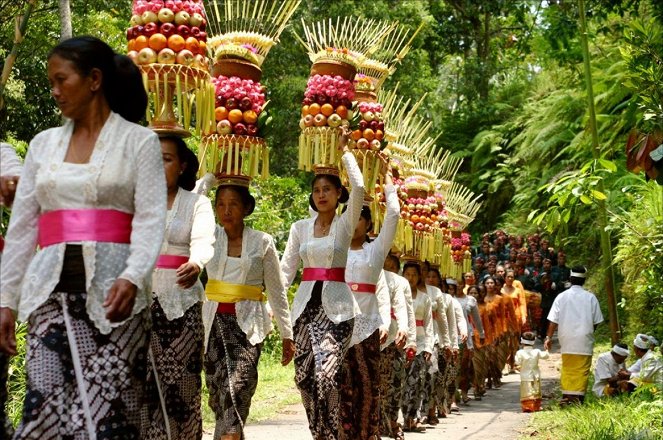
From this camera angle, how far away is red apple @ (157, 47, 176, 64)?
6.73m

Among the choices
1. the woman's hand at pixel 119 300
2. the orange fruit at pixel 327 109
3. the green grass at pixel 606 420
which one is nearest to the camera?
the woman's hand at pixel 119 300

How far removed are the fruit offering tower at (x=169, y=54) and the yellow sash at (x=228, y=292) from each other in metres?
1.17

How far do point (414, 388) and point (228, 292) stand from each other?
6.27 meters

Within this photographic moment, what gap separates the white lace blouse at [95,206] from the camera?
4.43 m

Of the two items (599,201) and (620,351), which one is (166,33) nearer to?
(599,201)

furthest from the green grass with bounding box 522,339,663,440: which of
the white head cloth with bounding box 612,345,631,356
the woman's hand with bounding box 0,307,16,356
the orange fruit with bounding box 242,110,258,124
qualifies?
the woman's hand with bounding box 0,307,16,356

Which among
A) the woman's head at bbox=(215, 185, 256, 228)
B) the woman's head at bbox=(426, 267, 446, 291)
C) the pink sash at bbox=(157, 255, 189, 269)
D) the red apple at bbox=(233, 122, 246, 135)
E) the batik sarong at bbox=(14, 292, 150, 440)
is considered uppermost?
the red apple at bbox=(233, 122, 246, 135)

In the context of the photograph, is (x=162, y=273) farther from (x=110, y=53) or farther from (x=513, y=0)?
(x=513, y=0)

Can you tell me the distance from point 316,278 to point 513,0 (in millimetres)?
11969

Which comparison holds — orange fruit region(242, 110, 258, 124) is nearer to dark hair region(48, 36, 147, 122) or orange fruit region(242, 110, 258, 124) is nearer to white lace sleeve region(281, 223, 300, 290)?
white lace sleeve region(281, 223, 300, 290)

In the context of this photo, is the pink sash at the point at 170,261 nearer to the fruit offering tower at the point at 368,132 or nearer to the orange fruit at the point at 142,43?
the orange fruit at the point at 142,43

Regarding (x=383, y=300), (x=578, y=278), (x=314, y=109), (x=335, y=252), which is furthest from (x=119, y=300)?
(x=578, y=278)

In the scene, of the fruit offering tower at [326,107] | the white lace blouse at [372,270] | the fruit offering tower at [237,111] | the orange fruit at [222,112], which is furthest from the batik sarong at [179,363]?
the white lace blouse at [372,270]

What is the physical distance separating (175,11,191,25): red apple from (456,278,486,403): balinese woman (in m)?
11.9
